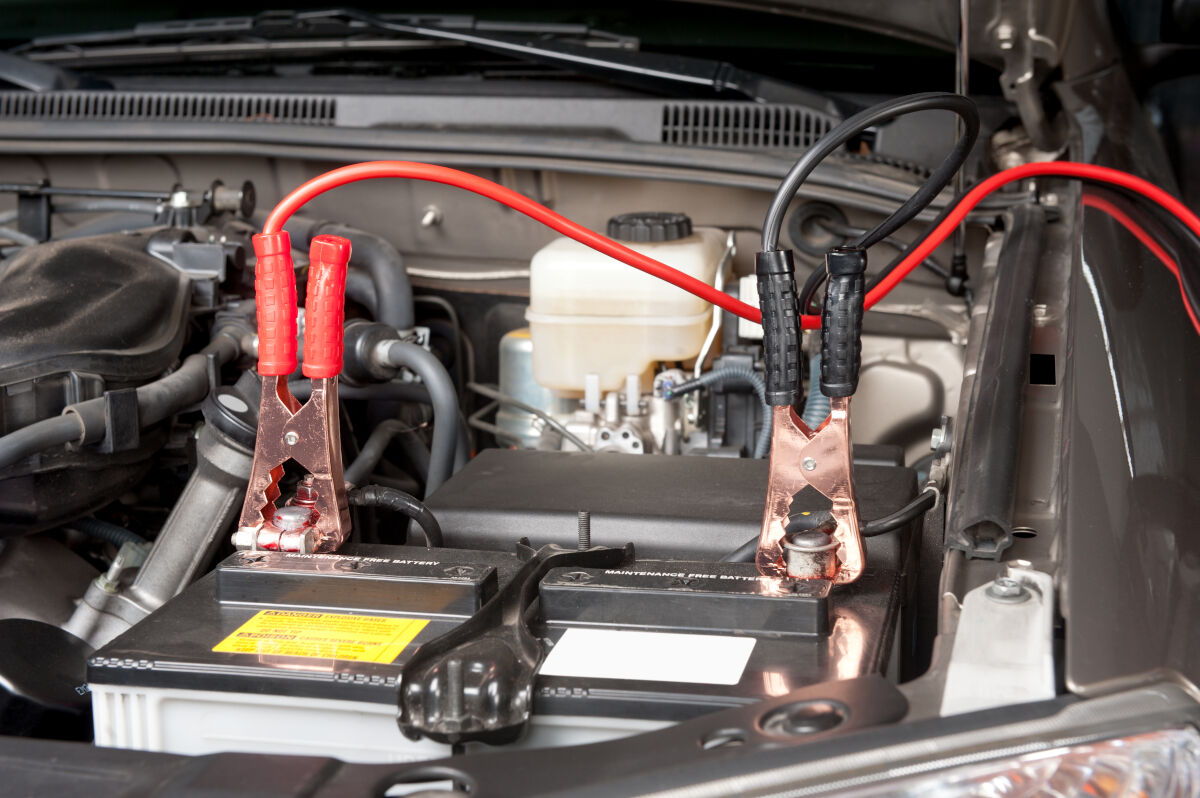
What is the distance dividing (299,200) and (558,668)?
1.51 ft

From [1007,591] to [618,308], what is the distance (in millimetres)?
825

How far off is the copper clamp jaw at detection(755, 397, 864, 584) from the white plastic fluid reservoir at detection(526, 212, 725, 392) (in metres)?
0.62

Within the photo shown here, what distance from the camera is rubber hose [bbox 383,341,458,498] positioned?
1.30 metres

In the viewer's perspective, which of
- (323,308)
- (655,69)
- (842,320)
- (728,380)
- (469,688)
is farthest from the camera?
(655,69)

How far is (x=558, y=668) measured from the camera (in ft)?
2.50

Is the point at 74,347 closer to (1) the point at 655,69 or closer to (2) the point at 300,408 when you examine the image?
(2) the point at 300,408

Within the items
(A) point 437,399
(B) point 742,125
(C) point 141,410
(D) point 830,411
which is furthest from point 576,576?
(B) point 742,125

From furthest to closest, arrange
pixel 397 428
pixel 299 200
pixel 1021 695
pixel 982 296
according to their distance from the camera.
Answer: pixel 397 428 < pixel 982 296 < pixel 299 200 < pixel 1021 695

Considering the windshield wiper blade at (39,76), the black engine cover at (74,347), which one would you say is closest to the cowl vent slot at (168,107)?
the windshield wiper blade at (39,76)

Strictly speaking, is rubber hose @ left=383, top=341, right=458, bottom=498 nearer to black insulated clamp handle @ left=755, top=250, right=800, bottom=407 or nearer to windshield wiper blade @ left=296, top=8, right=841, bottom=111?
black insulated clamp handle @ left=755, top=250, right=800, bottom=407

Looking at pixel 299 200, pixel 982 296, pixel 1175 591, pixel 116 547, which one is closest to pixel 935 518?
pixel 982 296

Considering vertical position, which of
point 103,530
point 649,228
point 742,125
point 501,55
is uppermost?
point 501,55

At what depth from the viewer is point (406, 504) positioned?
1.05m

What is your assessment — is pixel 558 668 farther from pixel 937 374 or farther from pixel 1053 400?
pixel 937 374
